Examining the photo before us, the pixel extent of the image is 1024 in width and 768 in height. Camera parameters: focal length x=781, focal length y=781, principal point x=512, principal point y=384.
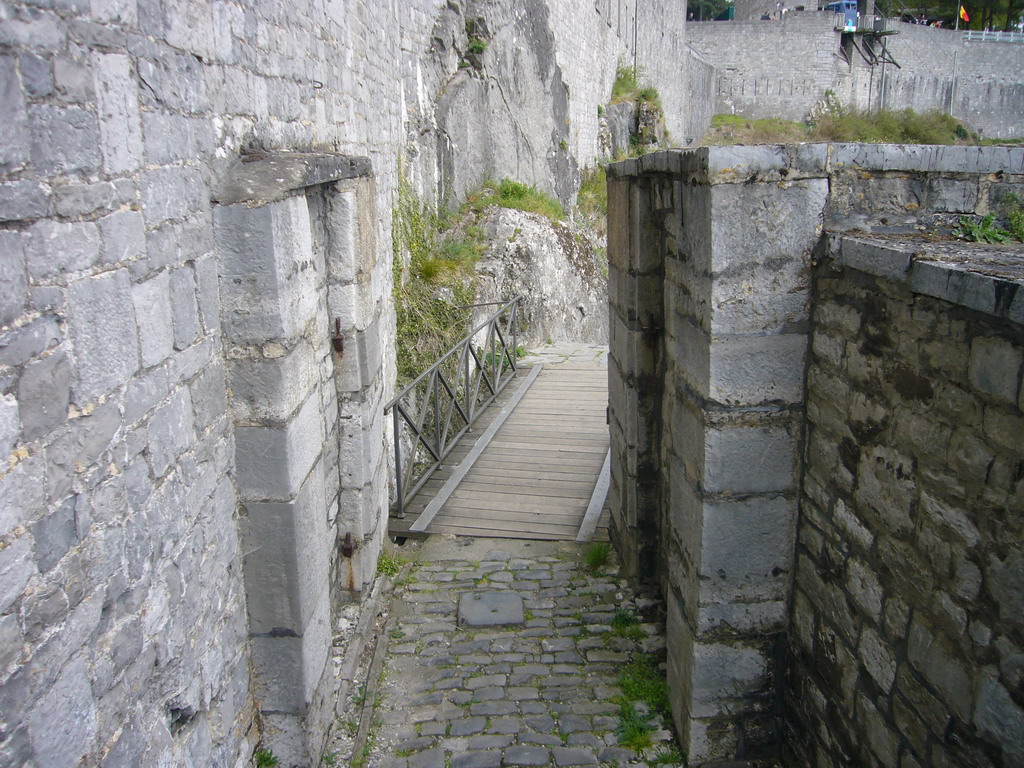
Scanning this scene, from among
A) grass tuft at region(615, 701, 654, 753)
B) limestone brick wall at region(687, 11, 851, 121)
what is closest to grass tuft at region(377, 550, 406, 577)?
grass tuft at region(615, 701, 654, 753)

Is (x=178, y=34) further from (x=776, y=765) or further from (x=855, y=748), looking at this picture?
(x=776, y=765)

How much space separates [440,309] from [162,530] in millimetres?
6454

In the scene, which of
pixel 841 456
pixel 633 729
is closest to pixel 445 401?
pixel 633 729

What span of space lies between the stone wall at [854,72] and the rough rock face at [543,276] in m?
24.1

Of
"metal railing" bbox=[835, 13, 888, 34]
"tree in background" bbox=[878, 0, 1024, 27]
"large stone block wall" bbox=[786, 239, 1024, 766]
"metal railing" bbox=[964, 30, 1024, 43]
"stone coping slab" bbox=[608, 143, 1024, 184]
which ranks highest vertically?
"tree in background" bbox=[878, 0, 1024, 27]

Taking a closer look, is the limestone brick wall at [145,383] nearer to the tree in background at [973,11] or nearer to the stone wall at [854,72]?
the stone wall at [854,72]

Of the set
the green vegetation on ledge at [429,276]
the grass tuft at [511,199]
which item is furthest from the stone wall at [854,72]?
the green vegetation on ledge at [429,276]

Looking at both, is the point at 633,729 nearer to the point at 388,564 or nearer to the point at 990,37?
the point at 388,564

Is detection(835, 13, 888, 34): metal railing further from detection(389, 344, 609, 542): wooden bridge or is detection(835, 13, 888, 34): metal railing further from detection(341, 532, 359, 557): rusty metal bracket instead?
detection(341, 532, 359, 557): rusty metal bracket

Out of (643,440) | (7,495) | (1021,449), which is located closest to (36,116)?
(7,495)

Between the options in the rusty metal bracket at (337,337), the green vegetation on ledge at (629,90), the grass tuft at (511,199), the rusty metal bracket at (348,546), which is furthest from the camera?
the green vegetation on ledge at (629,90)

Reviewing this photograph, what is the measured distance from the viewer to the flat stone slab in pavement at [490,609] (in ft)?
15.0

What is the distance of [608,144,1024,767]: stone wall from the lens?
2.05 meters

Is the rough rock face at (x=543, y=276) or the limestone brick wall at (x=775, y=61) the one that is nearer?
the rough rock face at (x=543, y=276)
